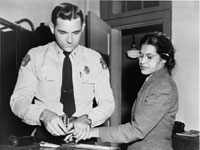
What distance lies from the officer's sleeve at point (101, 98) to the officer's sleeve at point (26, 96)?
0.18 metres

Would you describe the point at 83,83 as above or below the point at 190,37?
below

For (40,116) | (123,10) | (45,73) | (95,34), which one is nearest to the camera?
(40,116)

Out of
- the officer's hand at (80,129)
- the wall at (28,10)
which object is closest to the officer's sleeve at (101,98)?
the officer's hand at (80,129)

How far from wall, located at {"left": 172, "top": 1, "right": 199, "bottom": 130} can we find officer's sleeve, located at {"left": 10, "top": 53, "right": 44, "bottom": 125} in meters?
1.12

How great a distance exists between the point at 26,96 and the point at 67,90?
0.49 ft

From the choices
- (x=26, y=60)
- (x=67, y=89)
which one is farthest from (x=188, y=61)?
(x=26, y=60)

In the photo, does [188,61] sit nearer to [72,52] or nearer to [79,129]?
Answer: [72,52]

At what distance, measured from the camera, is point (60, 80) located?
99 cm

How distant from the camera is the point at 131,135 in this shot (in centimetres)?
79

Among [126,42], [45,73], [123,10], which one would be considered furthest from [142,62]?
[126,42]

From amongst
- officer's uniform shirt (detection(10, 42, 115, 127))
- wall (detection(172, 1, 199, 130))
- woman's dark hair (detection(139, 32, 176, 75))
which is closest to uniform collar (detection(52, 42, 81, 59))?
officer's uniform shirt (detection(10, 42, 115, 127))

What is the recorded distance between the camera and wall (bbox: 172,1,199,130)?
5.63 ft

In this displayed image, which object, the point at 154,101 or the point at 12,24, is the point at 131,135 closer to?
the point at 154,101

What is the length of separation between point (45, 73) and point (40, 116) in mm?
185
